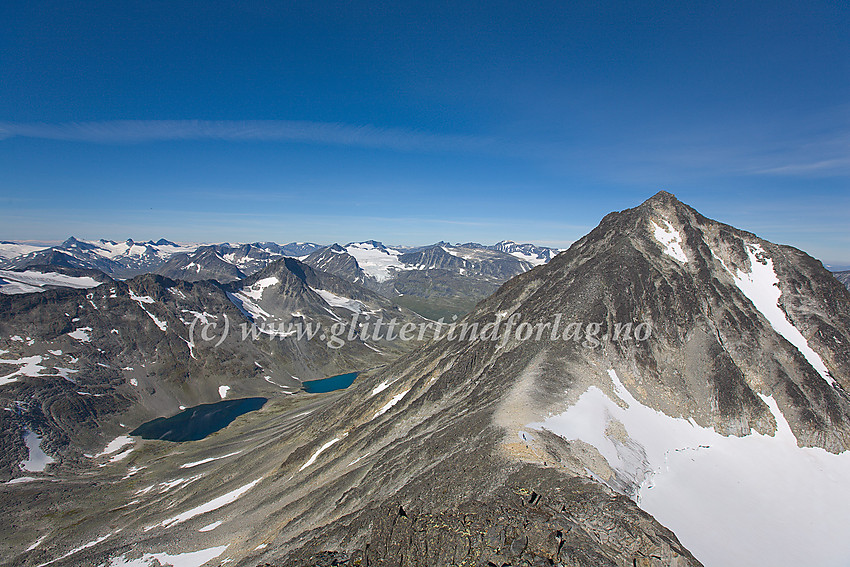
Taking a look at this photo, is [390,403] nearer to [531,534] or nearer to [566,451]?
[566,451]

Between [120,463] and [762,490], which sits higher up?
[762,490]

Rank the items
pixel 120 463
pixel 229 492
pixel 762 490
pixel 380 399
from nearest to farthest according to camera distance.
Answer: pixel 762 490 < pixel 229 492 < pixel 380 399 < pixel 120 463

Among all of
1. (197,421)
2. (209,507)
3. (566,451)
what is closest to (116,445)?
(197,421)

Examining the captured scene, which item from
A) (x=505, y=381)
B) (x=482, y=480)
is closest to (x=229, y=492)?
(x=505, y=381)

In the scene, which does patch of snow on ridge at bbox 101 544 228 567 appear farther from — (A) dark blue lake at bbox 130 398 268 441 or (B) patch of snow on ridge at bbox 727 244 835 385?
(B) patch of snow on ridge at bbox 727 244 835 385

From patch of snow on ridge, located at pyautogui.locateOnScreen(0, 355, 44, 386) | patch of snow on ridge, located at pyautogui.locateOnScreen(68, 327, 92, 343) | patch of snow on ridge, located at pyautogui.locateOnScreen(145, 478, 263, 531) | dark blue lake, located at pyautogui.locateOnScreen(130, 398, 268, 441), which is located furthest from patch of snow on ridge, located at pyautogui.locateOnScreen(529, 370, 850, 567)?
patch of snow on ridge, located at pyautogui.locateOnScreen(68, 327, 92, 343)

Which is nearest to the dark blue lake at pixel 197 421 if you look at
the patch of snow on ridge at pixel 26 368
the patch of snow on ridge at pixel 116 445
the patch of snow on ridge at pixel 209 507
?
the patch of snow on ridge at pixel 116 445

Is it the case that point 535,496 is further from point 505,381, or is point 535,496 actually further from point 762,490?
point 762,490
